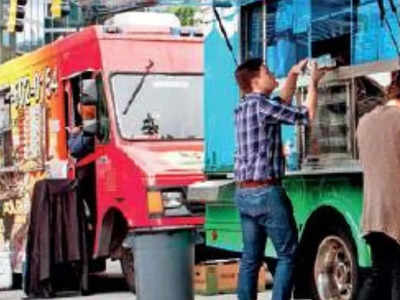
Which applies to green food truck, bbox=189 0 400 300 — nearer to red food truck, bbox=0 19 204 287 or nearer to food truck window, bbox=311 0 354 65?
food truck window, bbox=311 0 354 65

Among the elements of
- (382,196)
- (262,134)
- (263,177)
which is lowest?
(382,196)

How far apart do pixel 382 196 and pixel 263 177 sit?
89cm

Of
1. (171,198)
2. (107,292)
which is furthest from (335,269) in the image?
(107,292)

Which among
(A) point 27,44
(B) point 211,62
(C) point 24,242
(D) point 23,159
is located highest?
(A) point 27,44

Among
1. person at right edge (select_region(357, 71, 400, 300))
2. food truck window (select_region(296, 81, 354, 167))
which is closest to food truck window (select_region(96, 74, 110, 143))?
food truck window (select_region(296, 81, 354, 167))

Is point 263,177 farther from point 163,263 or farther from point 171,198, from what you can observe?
point 171,198

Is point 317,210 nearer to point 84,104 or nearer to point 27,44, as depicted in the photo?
point 84,104

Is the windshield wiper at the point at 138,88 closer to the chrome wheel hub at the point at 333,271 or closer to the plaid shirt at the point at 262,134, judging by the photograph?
the chrome wheel hub at the point at 333,271

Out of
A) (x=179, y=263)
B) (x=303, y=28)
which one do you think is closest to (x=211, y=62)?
(x=303, y=28)

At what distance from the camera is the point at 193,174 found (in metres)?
11.5

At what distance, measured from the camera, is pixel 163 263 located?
7820 mm

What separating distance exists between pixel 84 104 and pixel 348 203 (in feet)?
15.1

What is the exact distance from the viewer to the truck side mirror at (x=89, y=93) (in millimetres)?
12078

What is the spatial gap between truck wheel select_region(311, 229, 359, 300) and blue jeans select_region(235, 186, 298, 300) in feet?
3.79
